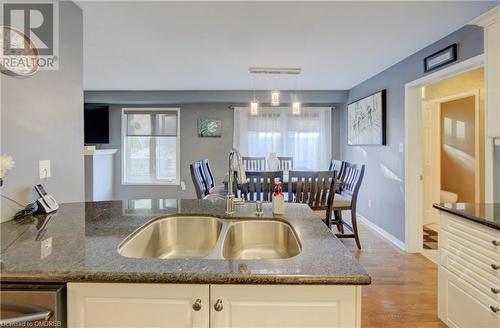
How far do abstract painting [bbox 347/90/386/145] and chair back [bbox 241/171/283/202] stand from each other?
6.19 ft

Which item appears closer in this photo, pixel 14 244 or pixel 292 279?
pixel 292 279

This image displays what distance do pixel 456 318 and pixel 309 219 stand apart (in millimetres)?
1235

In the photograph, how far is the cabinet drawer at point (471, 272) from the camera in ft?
4.77

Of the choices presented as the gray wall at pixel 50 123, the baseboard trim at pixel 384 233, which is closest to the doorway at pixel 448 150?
the baseboard trim at pixel 384 233

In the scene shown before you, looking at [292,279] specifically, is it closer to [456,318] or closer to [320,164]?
[456,318]

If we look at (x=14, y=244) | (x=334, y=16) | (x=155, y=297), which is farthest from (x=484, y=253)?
(x=14, y=244)

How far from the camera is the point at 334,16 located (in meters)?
2.15

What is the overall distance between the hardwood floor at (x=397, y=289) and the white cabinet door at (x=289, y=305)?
133 cm

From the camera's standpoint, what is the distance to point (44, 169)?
1596 millimetres

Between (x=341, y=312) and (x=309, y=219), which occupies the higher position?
(x=309, y=219)

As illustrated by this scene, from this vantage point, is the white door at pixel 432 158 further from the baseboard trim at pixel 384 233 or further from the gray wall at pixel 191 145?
the gray wall at pixel 191 145

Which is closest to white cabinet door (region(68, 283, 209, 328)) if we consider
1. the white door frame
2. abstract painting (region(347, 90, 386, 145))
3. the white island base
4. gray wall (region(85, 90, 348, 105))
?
the white island base

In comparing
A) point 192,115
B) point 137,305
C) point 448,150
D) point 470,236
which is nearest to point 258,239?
point 137,305

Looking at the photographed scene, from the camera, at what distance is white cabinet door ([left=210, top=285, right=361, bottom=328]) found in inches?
32.8
